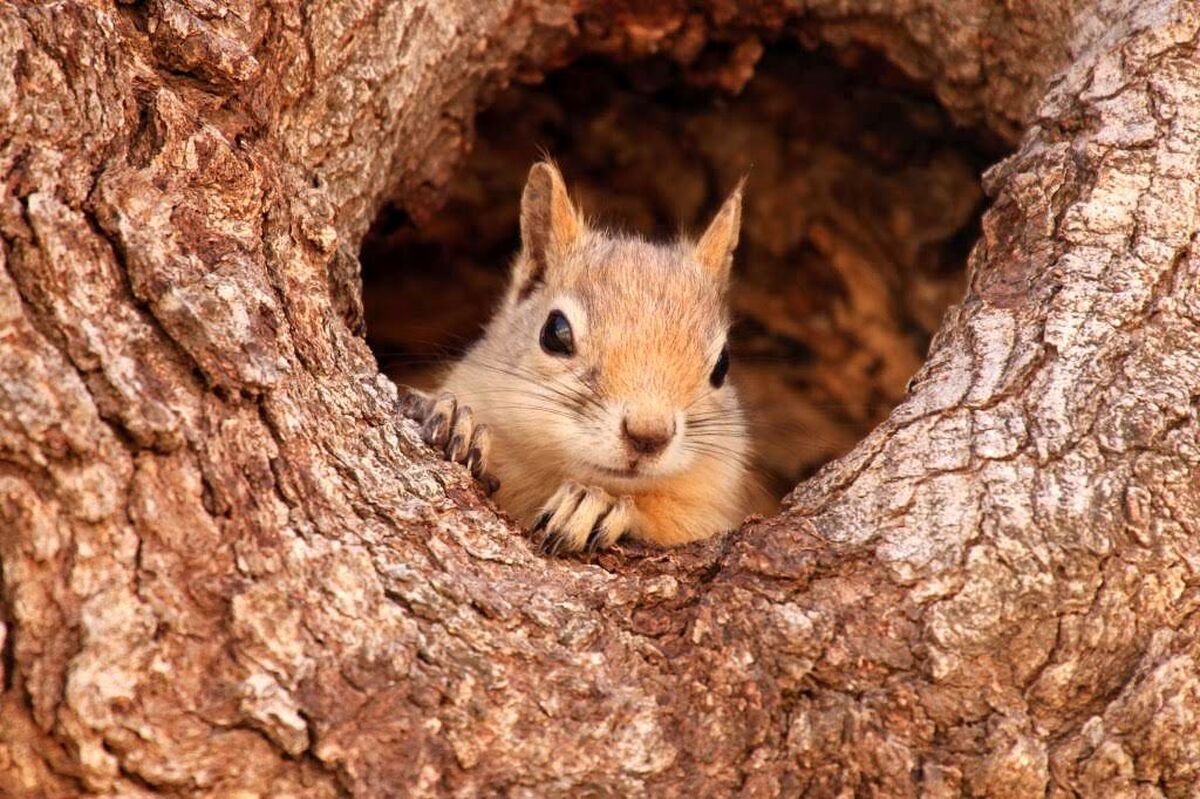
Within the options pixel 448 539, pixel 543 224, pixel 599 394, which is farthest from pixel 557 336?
pixel 448 539

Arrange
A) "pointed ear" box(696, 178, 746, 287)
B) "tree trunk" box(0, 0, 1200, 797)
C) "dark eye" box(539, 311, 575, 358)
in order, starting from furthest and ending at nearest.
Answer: "pointed ear" box(696, 178, 746, 287) < "dark eye" box(539, 311, 575, 358) < "tree trunk" box(0, 0, 1200, 797)

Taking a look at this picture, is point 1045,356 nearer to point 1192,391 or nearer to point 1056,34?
point 1192,391

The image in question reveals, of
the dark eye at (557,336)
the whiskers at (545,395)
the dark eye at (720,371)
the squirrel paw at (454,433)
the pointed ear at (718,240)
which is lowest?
the squirrel paw at (454,433)

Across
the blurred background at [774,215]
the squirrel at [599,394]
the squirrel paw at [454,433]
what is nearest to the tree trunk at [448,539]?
the squirrel paw at [454,433]

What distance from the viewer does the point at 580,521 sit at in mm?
2738

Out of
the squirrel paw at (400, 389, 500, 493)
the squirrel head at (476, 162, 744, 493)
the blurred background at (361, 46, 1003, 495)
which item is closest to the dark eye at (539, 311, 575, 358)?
the squirrel head at (476, 162, 744, 493)

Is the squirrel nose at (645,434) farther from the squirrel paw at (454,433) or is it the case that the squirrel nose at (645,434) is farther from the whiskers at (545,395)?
the squirrel paw at (454,433)

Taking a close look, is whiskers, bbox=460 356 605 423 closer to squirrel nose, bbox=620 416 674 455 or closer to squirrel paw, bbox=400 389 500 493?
squirrel nose, bbox=620 416 674 455

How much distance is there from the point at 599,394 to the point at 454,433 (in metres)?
0.43

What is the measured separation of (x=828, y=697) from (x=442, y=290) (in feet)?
11.2

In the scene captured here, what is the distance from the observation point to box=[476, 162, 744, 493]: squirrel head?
305 centimetres

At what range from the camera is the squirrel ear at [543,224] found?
381 centimetres

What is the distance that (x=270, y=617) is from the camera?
204 centimetres

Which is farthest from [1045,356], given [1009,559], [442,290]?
[442,290]
